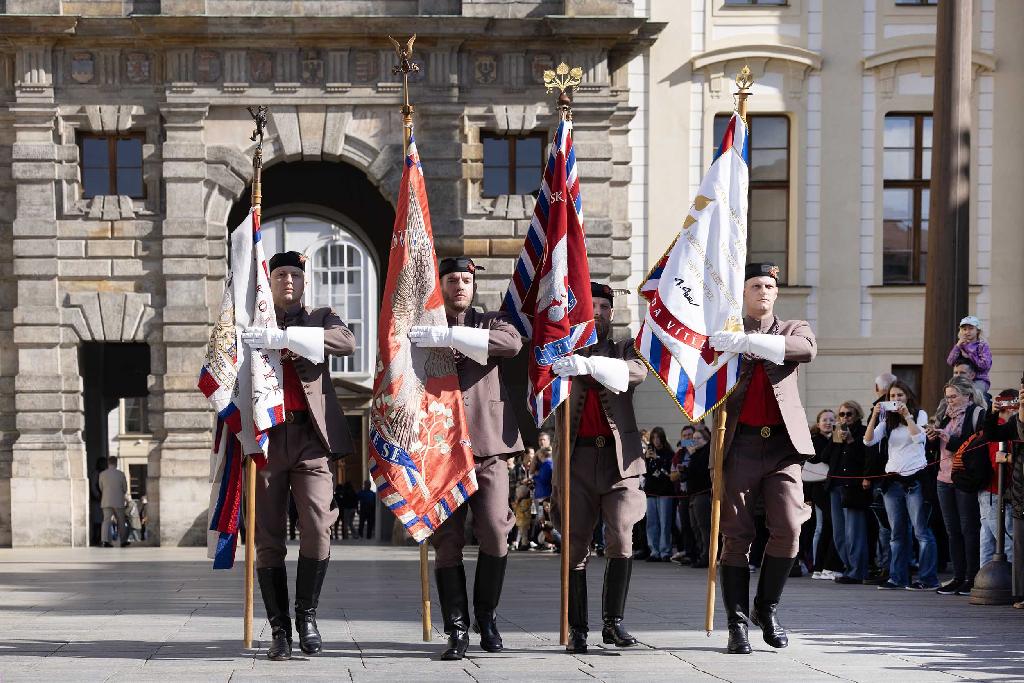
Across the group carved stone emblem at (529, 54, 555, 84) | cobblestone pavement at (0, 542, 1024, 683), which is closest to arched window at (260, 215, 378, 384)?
carved stone emblem at (529, 54, 555, 84)

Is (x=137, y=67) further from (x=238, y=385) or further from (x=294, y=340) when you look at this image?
(x=294, y=340)

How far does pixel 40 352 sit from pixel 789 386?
17671 mm

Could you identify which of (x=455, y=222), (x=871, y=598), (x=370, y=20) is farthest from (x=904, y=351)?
(x=871, y=598)

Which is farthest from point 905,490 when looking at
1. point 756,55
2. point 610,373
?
point 756,55

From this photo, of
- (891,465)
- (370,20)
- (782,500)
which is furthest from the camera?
(370,20)

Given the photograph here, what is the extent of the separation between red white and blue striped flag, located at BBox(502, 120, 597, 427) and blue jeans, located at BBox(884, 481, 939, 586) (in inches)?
245

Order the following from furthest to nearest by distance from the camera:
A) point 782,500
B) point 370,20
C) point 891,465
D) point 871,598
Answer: point 370,20
point 891,465
point 871,598
point 782,500

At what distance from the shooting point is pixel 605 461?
10.1 metres

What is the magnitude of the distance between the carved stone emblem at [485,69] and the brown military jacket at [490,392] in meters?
15.7

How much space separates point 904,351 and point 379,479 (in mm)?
17320

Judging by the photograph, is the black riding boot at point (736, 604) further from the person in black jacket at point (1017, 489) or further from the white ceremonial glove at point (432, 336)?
the person in black jacket at point (1017, 489)

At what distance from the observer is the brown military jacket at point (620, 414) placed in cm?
1001

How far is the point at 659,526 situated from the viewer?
843 inches

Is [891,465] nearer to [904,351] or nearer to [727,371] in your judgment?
Result: [727,371]
